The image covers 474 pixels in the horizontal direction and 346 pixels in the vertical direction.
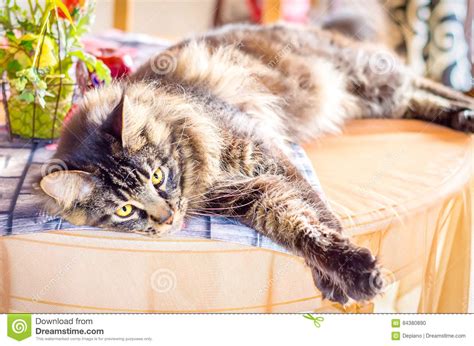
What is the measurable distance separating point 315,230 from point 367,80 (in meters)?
0.81

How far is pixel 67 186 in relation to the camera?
1.04 m

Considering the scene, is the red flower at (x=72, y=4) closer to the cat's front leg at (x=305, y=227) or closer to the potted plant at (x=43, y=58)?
the potted plant at (x=43, y=58)

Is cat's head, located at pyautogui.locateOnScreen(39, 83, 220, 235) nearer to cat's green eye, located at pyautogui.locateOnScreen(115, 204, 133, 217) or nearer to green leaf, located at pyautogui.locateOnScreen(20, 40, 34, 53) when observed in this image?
cat's green eye, located at pyautogui.locateOnScreen(115, 204, 133, 217)

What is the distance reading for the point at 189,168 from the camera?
3.97ft

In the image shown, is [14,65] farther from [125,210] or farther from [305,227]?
[305,227]

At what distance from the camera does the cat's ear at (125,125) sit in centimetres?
104

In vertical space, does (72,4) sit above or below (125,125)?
above

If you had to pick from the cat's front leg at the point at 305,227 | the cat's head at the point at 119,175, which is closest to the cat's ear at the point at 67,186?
the cat's head at the point at 119,175

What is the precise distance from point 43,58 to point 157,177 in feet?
1.16

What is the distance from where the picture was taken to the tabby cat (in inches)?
41.7

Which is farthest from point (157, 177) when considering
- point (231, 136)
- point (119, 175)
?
point (231, 136)

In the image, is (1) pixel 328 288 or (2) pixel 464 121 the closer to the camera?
(1) pixel 328 288

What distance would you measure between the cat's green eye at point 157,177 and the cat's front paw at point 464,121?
3.06 ft

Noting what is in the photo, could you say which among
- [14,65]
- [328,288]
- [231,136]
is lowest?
[328,288]
